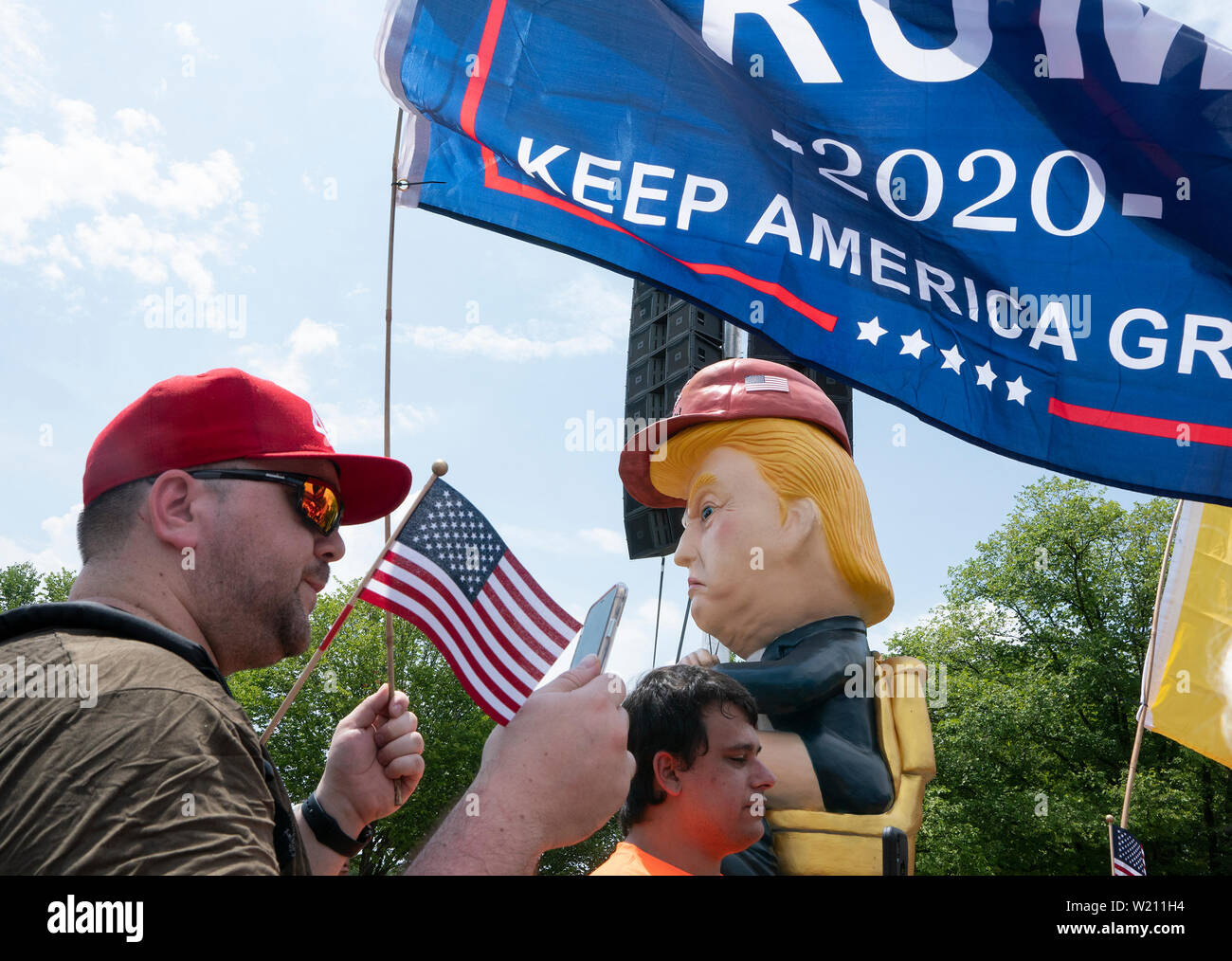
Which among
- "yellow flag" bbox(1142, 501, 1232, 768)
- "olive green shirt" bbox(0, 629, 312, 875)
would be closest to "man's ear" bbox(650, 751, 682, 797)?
"olive green shirt" bbox(0, 629, 312, 875)

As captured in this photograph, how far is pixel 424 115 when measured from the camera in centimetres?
411

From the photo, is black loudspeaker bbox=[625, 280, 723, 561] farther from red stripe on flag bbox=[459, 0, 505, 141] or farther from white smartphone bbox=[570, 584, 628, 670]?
white smartphone bbox=[570, 584, 628, 670]

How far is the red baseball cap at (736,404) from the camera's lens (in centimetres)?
457

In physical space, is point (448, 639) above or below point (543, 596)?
below

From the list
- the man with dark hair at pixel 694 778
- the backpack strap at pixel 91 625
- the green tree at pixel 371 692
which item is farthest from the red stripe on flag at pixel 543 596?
the green tree at pixel 371 692

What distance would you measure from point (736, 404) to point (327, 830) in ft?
9.05

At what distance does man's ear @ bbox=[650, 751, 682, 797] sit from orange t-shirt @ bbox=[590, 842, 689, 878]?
203mm

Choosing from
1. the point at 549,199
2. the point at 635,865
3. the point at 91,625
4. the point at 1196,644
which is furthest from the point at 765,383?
the point at 1196,644

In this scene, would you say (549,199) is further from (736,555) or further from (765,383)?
(736,555)

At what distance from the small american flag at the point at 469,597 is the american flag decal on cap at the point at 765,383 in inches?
70.9

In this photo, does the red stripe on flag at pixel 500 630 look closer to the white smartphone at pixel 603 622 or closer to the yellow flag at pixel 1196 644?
the white smartphone at pixel 603 622

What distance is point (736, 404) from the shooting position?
15.0 feet
